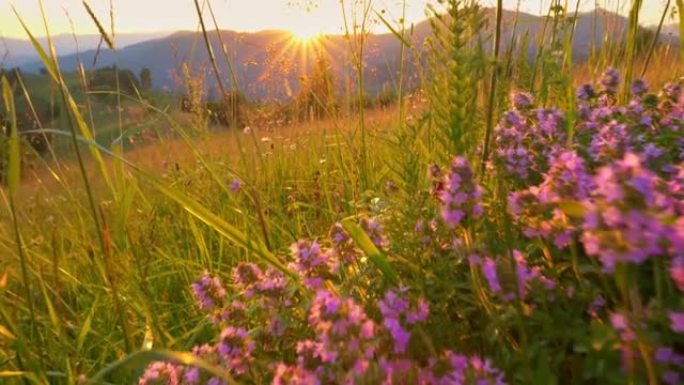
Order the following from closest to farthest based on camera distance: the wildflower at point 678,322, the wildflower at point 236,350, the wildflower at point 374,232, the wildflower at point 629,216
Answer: the wildflower at point 629,216, the wildflower at point 678,322, the wildflower at point 236,350, the wildflower at point 374,232

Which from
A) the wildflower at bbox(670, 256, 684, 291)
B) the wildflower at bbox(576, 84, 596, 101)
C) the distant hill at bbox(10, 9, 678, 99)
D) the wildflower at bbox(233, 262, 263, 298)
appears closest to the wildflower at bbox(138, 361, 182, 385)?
the wildflower at bbox(233, 262, 263, 298)

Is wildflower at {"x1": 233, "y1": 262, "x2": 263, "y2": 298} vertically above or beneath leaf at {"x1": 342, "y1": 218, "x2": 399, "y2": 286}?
beneath

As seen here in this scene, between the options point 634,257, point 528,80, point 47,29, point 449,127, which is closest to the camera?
point 634,257

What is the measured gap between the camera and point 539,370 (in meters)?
0.90

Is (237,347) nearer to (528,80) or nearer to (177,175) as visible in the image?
(528,80)

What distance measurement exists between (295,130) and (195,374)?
12.5ft

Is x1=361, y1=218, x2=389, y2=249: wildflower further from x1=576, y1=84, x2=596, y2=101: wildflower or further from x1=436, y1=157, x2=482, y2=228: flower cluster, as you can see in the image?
x1=576, y1=84, x2=596, y2=101: wildflower

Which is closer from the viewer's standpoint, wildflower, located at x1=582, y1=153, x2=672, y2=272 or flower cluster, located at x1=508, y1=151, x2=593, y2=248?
wildflower, located at x1=582, y1=153, x2=672, y2=272

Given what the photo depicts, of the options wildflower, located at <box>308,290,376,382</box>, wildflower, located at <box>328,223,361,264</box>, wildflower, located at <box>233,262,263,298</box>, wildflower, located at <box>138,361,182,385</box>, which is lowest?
wildflower, located at <box>138,361,182,385</box>

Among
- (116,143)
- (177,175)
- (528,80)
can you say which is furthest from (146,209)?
(528,80)

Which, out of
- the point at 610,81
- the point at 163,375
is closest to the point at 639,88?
the point at 610,81

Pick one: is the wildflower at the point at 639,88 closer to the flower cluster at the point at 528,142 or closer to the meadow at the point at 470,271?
the meadow at the point at 470,271

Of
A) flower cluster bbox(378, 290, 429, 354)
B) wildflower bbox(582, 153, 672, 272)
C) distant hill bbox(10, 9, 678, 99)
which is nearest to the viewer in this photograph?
wildflower bbox(582, 153, 672, 272)

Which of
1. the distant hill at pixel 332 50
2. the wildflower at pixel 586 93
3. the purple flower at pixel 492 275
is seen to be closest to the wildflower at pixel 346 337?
the purple flower at pixel 492 275
